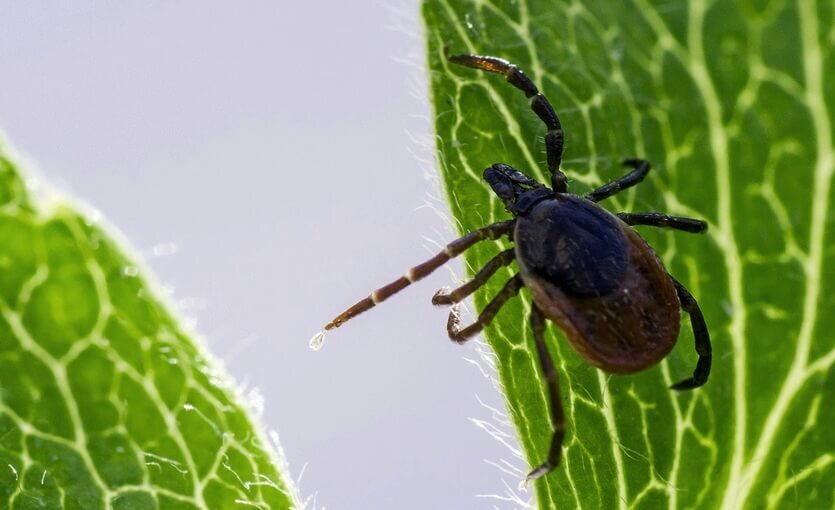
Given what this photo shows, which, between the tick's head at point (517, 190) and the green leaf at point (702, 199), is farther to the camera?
the tick's head at point (517, 190)

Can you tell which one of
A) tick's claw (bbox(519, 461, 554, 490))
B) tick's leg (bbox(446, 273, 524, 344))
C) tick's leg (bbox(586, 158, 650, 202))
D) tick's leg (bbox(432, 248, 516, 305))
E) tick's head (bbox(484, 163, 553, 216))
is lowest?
tick's claw (bbox(519, 461, 554, 490))

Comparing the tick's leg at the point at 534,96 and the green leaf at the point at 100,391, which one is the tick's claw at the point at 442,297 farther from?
the green leaf at the point at 100,391

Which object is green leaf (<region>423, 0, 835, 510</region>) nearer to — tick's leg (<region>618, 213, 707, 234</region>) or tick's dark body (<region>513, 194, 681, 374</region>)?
tick's leg (<region>618, 213, 707, 234</region>)

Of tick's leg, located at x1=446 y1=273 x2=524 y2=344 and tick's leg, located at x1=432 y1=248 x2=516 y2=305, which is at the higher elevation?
tick's leg, located at x1=432 y1=248 x2=516 y2=305

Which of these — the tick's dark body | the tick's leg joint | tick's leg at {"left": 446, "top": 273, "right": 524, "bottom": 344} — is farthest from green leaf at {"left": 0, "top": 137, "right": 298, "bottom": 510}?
the tick's leg joint

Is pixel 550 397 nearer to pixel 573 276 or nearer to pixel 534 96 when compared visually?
pixel 534 96

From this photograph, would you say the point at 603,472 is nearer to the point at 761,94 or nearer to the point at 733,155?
the point at 733,155

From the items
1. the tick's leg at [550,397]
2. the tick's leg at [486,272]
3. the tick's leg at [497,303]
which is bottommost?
the tick's leg at [550,397]

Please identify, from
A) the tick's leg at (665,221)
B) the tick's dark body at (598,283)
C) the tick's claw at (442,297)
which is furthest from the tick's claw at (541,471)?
the tick's claw at (442,297)
